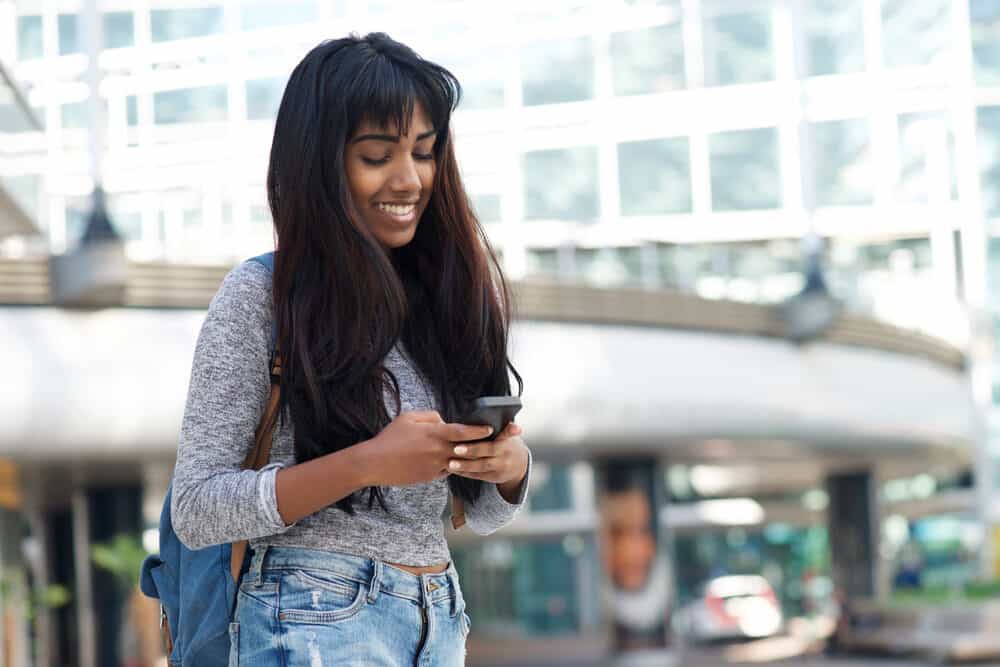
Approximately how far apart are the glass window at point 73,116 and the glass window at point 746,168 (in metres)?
19.0

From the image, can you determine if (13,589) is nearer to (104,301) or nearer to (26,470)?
(26,470)

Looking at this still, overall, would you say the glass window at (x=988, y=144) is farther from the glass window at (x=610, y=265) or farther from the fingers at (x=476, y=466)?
the fingers at (x=476, y=466)

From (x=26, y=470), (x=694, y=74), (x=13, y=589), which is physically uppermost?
(x=694, y=74)

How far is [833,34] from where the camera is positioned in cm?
3659

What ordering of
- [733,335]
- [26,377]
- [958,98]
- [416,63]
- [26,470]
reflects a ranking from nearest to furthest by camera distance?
[416,63]
[26,377]
[26,470]
[733,335]
[958,98]

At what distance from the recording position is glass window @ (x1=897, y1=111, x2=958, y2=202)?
3909 centimetres

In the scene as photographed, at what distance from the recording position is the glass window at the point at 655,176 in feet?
111

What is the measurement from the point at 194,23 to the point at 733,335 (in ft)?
30.0

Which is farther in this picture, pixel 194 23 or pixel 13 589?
pixel 194 23

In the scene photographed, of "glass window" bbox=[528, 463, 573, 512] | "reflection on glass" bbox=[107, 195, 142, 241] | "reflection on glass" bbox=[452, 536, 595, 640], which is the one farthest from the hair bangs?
"reflection on glass" bbox=[452, 536, 595, 640]

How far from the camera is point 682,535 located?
47.6 m

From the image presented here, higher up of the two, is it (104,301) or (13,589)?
(104,301)

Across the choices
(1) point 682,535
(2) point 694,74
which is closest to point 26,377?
(2) point 694,74

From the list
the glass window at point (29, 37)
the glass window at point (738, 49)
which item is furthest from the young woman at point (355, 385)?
the glass window at point (738, 49)
